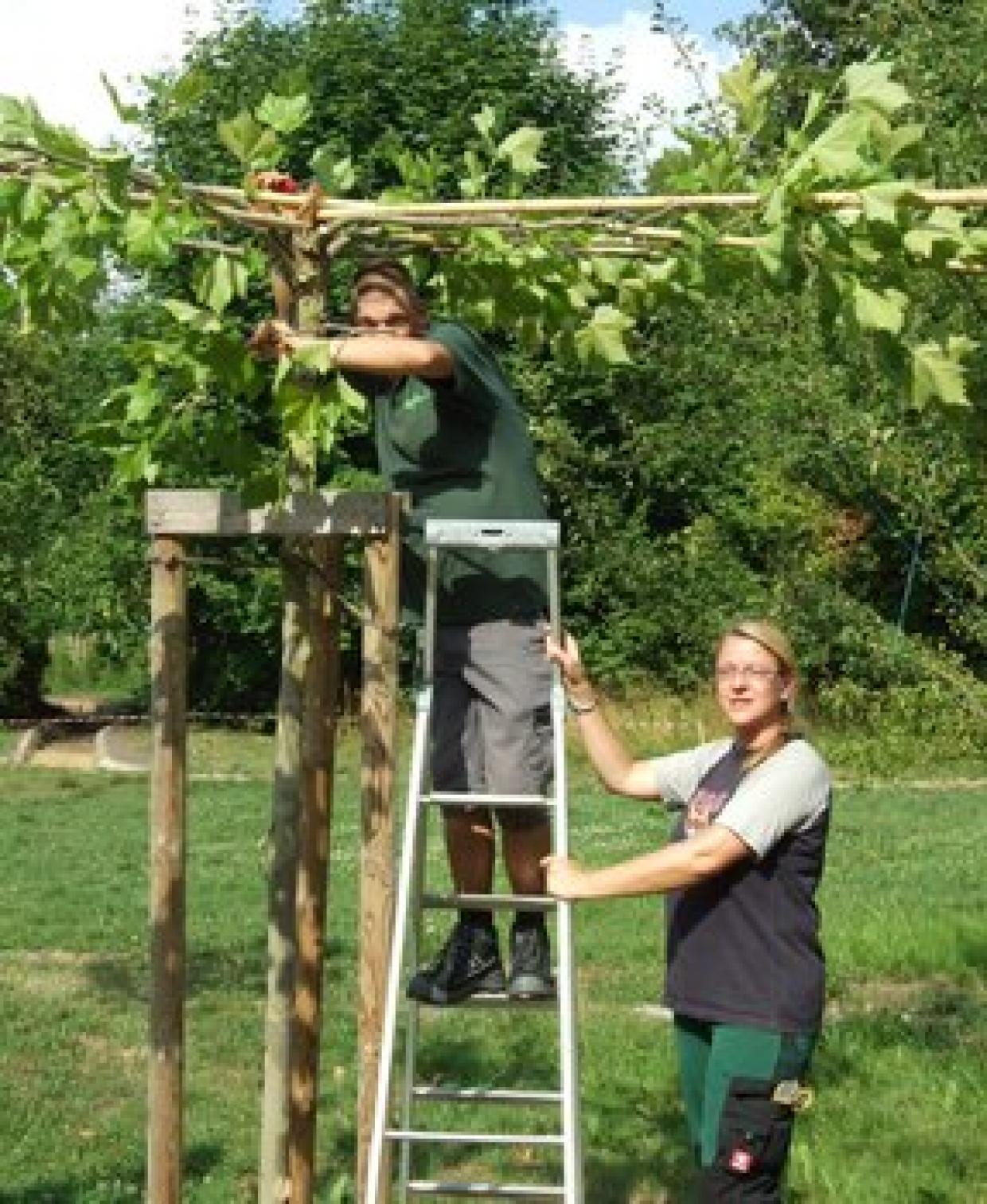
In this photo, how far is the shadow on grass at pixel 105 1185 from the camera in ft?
23.9

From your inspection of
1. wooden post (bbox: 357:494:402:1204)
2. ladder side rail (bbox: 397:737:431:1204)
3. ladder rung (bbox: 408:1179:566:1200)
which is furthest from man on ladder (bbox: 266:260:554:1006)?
ladder rung (bbox: 408:1179:566:1200)

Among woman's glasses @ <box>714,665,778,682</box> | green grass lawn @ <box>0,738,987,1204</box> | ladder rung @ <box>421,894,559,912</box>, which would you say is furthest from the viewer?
green grass lawn @ <box>0,738,987,1204</box>

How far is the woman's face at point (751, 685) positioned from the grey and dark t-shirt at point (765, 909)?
9cm

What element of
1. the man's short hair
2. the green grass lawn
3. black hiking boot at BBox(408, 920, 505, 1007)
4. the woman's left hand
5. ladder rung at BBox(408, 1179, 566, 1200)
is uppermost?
the man's short hair

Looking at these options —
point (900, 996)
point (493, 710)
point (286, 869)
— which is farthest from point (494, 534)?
point (900, 996)

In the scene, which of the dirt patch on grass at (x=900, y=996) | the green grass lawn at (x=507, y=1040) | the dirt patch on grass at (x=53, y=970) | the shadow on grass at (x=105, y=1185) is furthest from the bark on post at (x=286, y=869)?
the dirt patch on grass at (x=53, y=970)

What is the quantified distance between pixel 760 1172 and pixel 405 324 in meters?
2.08

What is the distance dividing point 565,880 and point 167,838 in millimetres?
990

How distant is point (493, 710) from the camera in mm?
5820

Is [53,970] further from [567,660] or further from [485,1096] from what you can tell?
[567,660]

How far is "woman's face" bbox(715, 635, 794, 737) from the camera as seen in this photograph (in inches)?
209

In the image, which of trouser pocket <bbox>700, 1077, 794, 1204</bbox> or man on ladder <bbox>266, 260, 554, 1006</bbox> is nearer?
trouser pocket <bbox>700, 1077, 794, 1204</bbox>

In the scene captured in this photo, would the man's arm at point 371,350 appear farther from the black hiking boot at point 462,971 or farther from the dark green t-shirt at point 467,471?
the black hiking boot at point 462,971

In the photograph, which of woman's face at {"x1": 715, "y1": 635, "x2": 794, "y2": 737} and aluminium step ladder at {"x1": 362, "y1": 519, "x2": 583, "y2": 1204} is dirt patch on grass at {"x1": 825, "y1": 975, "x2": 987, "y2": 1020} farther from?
woman's face at {"x1": 715, "y1": 635, "x2": 794, "y2": 737}
